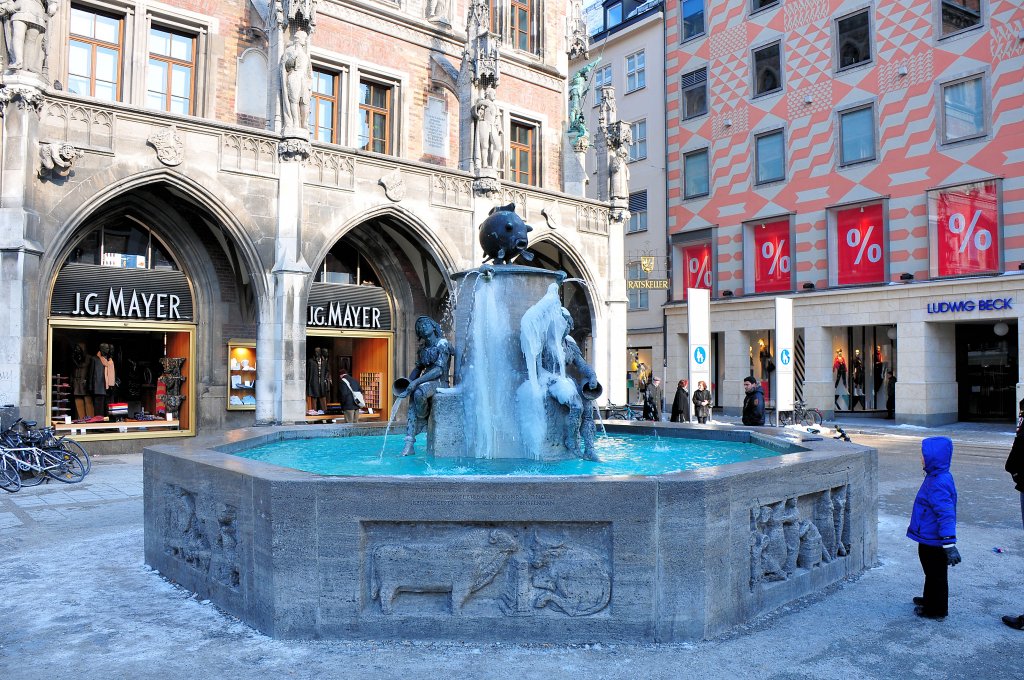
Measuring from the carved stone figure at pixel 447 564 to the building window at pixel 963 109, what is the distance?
24.8 meters

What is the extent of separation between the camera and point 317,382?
68.6 feet

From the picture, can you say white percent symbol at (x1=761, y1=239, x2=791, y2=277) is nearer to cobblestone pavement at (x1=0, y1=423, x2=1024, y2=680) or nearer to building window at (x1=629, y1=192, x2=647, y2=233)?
building window at (x1=629, y1=192, x2=647, y2=233)

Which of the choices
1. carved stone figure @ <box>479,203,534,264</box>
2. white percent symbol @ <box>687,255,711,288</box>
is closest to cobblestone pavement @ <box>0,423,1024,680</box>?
carved stone figure @ <box>479,203,534,264</box>

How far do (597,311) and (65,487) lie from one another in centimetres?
1585

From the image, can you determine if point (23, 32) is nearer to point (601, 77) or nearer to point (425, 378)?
point (425, 378)

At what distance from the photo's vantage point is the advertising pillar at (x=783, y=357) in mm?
19734

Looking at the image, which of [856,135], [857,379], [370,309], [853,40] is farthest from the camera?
[857,379]

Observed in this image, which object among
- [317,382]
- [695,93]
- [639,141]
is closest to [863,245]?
[695,93]

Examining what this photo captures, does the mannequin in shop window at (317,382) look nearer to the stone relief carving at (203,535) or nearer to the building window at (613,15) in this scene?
the stone relief carving at (203,535)

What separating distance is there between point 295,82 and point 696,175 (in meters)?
19.5

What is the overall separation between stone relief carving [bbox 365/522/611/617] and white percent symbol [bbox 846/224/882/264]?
81.3ft

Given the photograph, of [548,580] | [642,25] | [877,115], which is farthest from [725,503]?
[642,25]

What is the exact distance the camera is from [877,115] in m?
26.4

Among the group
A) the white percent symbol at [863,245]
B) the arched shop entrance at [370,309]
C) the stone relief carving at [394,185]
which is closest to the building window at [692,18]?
the white percent symbol at [863,245]
